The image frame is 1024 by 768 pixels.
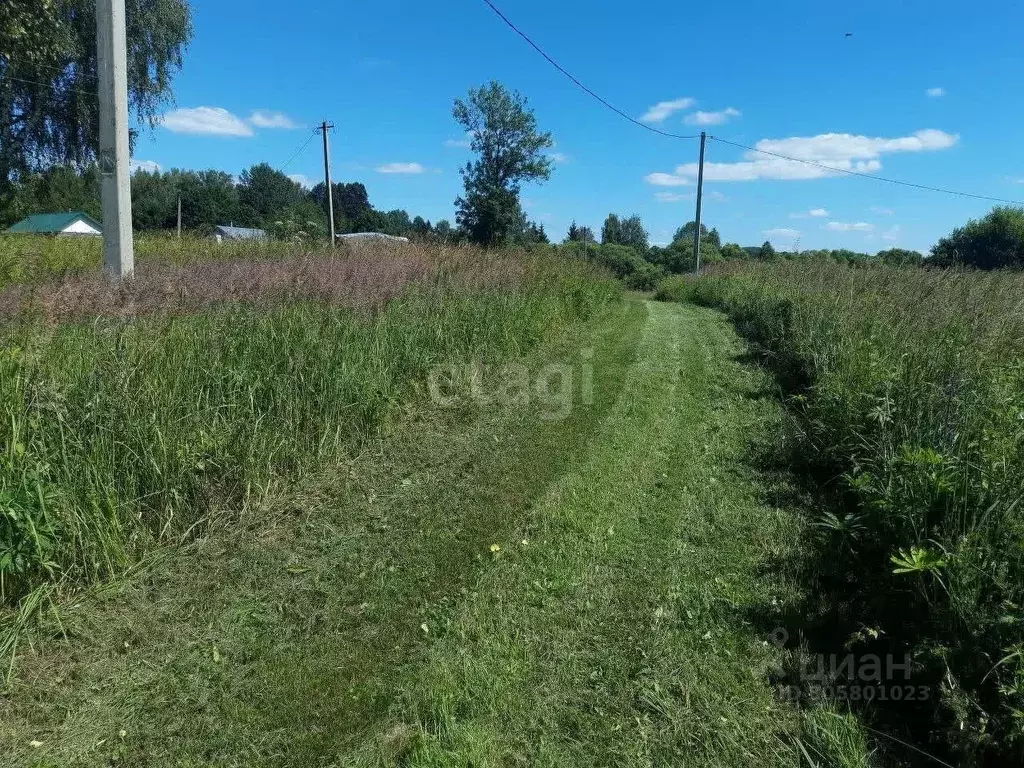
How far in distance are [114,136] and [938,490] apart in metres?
8.15

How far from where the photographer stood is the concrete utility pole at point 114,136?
644cm

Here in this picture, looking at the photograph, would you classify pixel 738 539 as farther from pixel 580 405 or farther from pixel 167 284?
pixel 167 284

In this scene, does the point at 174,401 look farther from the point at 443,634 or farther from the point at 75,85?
the point at 75,85

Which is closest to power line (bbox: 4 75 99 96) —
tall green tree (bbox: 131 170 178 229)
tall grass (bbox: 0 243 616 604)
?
tall grass (bbox: 0 243 616 604)

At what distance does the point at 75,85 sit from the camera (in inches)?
789

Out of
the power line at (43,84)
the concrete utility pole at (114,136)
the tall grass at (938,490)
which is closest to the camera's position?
the tall grass at (938,490)

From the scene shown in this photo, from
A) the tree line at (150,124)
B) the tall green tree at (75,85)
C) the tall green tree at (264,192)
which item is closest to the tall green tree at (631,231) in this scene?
the tree line at (150,124)

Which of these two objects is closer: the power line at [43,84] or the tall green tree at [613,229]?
the power line at [43,84]

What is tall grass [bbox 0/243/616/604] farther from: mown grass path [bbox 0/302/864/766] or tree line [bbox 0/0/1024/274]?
tree line [bbox 0/0/1024/274]

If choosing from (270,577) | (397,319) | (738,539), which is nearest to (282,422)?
(270,577)

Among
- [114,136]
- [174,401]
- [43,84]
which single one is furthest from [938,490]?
[43,84]

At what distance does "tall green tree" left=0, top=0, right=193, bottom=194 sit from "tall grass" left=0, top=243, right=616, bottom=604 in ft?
60.4

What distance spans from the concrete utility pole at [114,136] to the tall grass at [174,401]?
1073 millimetres

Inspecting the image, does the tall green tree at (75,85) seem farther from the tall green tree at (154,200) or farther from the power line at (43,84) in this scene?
the tall green tree at (154,200)
